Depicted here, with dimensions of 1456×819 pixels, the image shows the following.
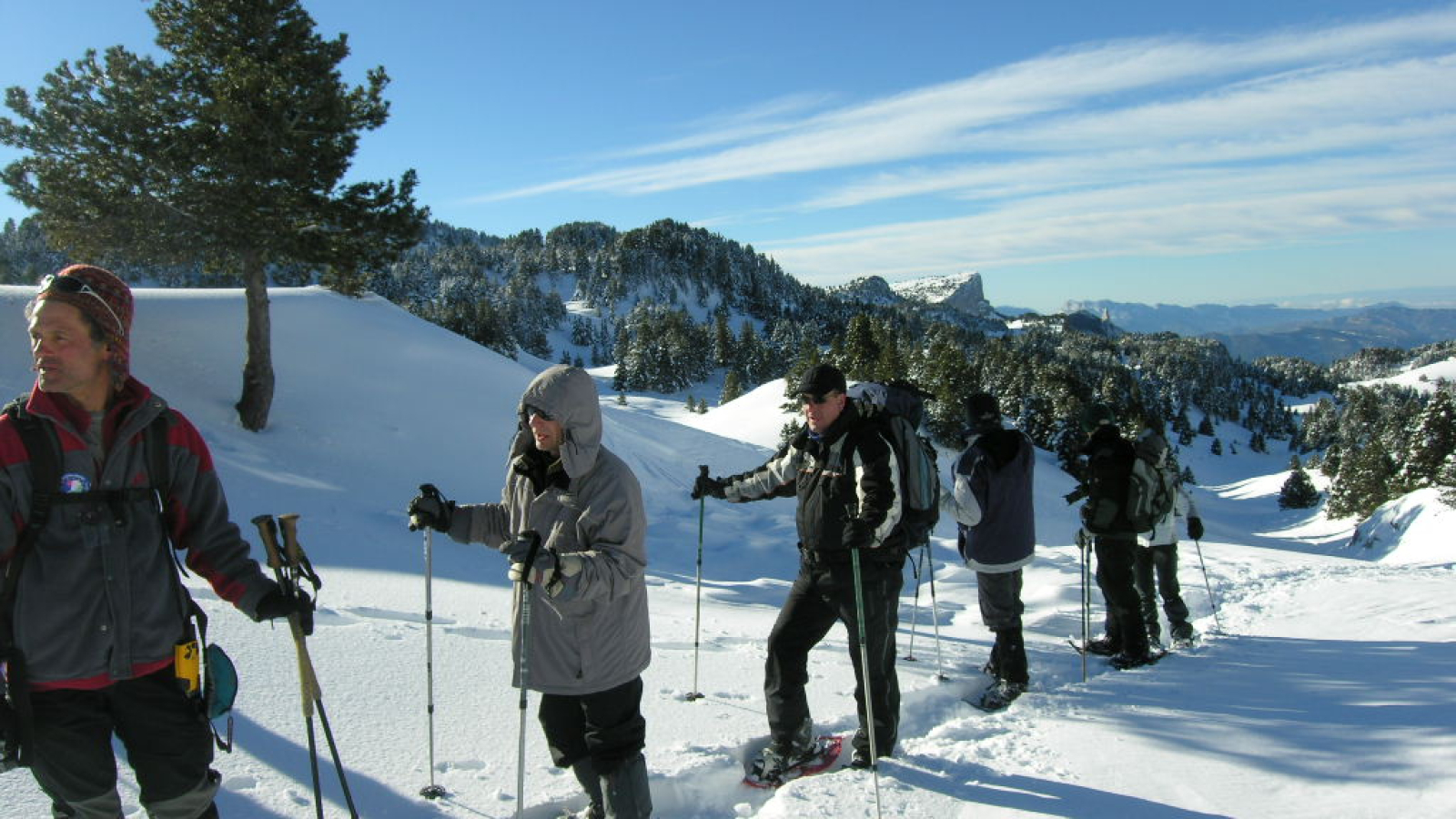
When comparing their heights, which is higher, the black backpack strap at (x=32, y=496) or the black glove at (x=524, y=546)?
the black backpack strap at (x=32, y=496)

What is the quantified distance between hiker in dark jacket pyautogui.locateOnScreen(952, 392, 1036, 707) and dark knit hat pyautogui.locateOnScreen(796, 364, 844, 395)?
181 cm

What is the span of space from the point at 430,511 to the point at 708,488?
2.12 m

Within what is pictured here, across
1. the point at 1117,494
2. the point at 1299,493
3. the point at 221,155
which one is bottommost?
the point at 1299,493

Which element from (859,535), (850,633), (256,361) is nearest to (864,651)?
(850,633)

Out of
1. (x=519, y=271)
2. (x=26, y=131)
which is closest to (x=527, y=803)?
(x=26, y=131)

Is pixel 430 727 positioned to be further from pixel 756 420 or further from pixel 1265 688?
pixel 756 420

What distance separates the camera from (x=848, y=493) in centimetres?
430

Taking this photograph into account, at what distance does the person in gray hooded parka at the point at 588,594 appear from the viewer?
3152 millimetres

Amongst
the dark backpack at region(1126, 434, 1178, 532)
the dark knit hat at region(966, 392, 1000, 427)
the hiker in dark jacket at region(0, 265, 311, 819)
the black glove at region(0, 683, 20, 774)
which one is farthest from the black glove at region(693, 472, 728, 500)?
the dark backpack at region(1126, 434, 1178, 532)

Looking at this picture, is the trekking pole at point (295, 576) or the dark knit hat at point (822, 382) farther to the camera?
the dark knit hat at point (822, 382)

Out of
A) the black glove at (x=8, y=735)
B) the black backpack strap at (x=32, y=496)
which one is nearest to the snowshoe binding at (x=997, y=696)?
the black glove at (x=8, y=735)

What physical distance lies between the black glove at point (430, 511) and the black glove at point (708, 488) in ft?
6.06

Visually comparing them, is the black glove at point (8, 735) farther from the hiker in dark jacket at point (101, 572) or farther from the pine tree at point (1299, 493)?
the pine tree at point (1299, 493)

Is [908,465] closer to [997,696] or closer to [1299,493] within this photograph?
[997,696]
